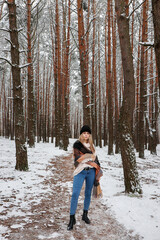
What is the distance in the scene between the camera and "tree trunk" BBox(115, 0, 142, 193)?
462cm

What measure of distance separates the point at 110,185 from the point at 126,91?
2.96 metres

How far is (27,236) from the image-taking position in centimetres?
271

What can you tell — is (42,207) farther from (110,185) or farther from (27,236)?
(110,185)

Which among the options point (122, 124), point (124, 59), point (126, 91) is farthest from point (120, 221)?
point (124, 59)

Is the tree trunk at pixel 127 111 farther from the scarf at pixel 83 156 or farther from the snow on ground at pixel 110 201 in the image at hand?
the scarf at pixel 83 156

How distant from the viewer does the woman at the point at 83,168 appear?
3.03 m

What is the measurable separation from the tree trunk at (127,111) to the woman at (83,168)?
1.66 meters

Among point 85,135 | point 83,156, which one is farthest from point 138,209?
point 85,135

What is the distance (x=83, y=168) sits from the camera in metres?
3.09

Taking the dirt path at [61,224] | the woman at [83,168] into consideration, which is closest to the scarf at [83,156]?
the woman at [83,168]

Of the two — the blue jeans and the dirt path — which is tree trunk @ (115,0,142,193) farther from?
the blue jeans

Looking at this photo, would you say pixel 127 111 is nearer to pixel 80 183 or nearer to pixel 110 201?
pixel 110 201

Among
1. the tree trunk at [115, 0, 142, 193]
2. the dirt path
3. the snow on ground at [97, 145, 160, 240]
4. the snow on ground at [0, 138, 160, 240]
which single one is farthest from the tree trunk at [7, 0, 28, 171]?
the tree trunk at [115, 0, 142, 193]

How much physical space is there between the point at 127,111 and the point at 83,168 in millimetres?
2331
